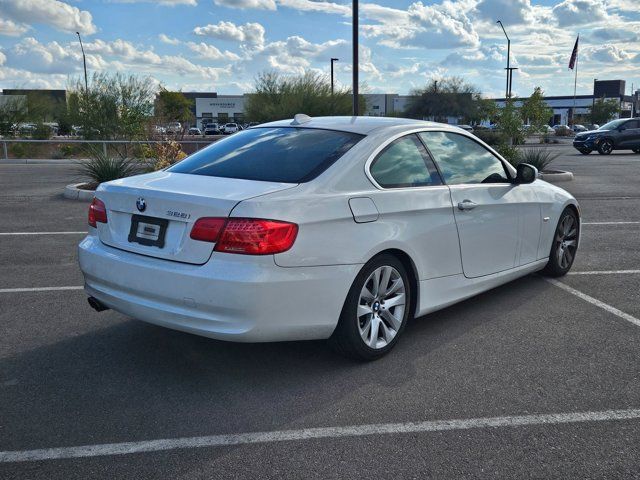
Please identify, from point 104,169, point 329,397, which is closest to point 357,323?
point 329,397

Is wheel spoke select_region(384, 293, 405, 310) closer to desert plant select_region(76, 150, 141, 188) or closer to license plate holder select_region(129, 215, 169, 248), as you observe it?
license plate holder select_region(129, 215, 169, 248)

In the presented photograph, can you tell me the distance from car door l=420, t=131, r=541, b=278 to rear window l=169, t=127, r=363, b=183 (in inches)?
34.8

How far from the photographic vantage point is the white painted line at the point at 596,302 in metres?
5.36

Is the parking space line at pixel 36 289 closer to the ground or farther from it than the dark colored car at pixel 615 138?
closer to the ground

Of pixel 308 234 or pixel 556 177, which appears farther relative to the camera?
pixel 556 177

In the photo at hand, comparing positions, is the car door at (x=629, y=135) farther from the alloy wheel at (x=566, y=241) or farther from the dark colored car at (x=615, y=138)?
the alloy wheel at (x=566, y=241)

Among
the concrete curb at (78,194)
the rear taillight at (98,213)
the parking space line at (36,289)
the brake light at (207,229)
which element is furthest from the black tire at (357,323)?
the concrete curb at (78,194)

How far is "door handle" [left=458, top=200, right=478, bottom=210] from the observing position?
4.97 metres

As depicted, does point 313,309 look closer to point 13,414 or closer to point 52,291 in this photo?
point 13,414

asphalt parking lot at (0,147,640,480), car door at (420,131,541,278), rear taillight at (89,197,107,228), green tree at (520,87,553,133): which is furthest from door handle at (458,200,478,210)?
green tree at (520,87,553,133)

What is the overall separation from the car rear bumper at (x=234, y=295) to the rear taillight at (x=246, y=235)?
0.05 meters

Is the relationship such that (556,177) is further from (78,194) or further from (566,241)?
(78,194)

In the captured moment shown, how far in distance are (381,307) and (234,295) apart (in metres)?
1.15

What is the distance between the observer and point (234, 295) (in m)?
3.68
